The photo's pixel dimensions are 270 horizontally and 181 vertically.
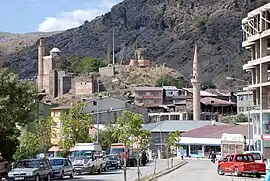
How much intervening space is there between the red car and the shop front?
54.7 meters

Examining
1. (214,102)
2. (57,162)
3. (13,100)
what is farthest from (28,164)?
(214,102)

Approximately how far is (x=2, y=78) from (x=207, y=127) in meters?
75.5

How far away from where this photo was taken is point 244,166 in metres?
40.7

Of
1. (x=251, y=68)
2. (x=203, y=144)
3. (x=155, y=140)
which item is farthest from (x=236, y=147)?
(x=155, y=140)

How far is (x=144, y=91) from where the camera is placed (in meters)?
163

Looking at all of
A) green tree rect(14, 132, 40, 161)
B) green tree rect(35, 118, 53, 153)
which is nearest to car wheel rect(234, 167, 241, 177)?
green tree rect(14, 132, 40, 161)

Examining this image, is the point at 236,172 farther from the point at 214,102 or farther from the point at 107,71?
the point at 107,71

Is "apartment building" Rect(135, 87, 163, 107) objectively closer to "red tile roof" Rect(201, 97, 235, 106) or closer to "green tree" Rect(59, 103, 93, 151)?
"red tile roof" Rect(201, 97, 235, 106)

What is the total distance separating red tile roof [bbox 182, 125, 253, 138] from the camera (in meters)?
95.4

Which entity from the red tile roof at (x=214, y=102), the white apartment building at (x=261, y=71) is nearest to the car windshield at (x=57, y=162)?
the white apartment building at (x=261, y=71)

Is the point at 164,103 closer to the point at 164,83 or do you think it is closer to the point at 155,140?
the point at 164,83

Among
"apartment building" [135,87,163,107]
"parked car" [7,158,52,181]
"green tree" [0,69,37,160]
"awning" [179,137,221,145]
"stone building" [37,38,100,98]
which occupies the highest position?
"stone building" [37,38,100,98]

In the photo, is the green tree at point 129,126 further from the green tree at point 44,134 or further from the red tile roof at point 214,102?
the red tile roof at point 214,102

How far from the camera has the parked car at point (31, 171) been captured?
33.0 meters
